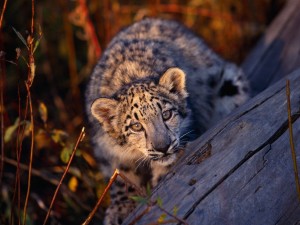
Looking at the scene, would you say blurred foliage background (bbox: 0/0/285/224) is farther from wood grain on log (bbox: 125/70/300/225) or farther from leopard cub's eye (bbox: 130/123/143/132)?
wood grain on log (bbox: 125/70/300/225)

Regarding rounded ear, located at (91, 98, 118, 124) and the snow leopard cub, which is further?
rounded ear, located at (91, 98, 118, 124)

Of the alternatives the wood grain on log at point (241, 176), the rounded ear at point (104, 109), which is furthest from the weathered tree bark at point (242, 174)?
the rounded ear at point (104, 109)

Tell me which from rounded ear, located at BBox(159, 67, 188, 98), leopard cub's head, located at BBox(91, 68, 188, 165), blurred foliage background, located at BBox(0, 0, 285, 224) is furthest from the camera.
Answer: blurred foliage background, located at BBox(0, 0, 285, 224)

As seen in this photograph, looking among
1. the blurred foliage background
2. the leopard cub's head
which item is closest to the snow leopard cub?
the leopard cub's head

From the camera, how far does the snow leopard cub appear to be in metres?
4.81

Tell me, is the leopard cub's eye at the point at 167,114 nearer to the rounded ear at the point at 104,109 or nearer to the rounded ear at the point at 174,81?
the rounded ear at the point at 174,81

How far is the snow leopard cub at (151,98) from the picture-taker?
15.8 feet

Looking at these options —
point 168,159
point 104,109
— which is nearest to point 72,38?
point 104,109

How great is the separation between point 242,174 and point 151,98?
1.13 metres

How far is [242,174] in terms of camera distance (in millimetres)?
4121

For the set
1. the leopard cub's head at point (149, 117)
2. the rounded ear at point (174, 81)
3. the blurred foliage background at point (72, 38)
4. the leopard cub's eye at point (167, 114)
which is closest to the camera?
the leopard cub's head at point (149, 117)

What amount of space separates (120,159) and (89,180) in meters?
0.87

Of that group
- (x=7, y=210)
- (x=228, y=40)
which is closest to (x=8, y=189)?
(x=7, y=210)

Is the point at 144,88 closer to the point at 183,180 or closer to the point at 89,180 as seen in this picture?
the point at 183,180
